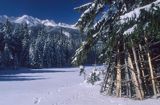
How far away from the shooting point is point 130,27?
12289 mm

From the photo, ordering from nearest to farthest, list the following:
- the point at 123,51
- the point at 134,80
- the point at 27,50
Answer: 1. the point at 134,80
2. the point at 123,51
3. the point at 27,50

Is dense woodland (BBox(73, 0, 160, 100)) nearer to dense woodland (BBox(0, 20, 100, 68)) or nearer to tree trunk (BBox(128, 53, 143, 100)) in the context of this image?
tree trunk (BBox(128, 53, 143, 100))

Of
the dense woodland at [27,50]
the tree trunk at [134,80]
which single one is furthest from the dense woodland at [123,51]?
the dense woodland at [27,50]

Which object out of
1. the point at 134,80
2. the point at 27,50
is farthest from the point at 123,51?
the point at 27,50

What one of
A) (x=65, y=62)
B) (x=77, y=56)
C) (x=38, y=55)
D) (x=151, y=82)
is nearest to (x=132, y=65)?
(x=151, y=82)

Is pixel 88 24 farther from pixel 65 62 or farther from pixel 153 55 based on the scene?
pixel 65 62

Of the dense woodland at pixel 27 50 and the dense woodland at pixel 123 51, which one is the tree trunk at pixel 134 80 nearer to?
the dense woodland at pixel 123 51

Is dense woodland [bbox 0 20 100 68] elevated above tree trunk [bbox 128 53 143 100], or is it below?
above

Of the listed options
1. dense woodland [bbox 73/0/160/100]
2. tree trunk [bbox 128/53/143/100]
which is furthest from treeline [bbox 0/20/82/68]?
tree trunk [bbox 128/53/143/100]

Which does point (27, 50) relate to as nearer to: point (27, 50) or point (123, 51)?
point (27, 50)

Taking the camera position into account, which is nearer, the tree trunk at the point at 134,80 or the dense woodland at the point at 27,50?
the tree trunk at the point at 134,80

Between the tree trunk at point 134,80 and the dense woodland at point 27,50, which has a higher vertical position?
the dense woodland at point 27,50

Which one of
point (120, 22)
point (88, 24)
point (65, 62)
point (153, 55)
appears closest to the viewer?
point (120, 22)

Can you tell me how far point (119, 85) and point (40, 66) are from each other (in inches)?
3877
